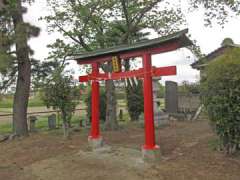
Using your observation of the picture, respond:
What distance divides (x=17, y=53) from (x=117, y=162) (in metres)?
6.79

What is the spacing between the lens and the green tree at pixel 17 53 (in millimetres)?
10172

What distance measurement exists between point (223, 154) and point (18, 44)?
7510 mm

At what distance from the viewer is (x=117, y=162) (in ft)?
22.5

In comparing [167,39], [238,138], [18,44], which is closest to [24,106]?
[18,44]

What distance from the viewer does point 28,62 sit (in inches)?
467

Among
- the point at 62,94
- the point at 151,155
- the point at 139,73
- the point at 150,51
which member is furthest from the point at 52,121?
the point at 150,51

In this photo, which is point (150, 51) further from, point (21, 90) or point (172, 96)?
point (172, 96)

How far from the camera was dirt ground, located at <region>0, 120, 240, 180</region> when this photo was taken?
5.84 metres

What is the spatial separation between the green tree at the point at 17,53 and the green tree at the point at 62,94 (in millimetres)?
1621

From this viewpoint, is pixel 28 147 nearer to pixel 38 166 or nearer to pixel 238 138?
pixel 38 166

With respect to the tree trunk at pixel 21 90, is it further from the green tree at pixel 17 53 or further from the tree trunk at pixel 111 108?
the tree trunk at pixel 111 108

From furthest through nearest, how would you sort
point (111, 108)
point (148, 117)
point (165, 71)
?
point (111, 108) < point (148, 117) < point (165, 71)

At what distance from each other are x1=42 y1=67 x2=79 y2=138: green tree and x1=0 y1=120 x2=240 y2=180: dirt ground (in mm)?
1182

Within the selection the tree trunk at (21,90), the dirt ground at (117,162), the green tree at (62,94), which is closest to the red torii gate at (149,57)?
the dirt ground at (117,162)
